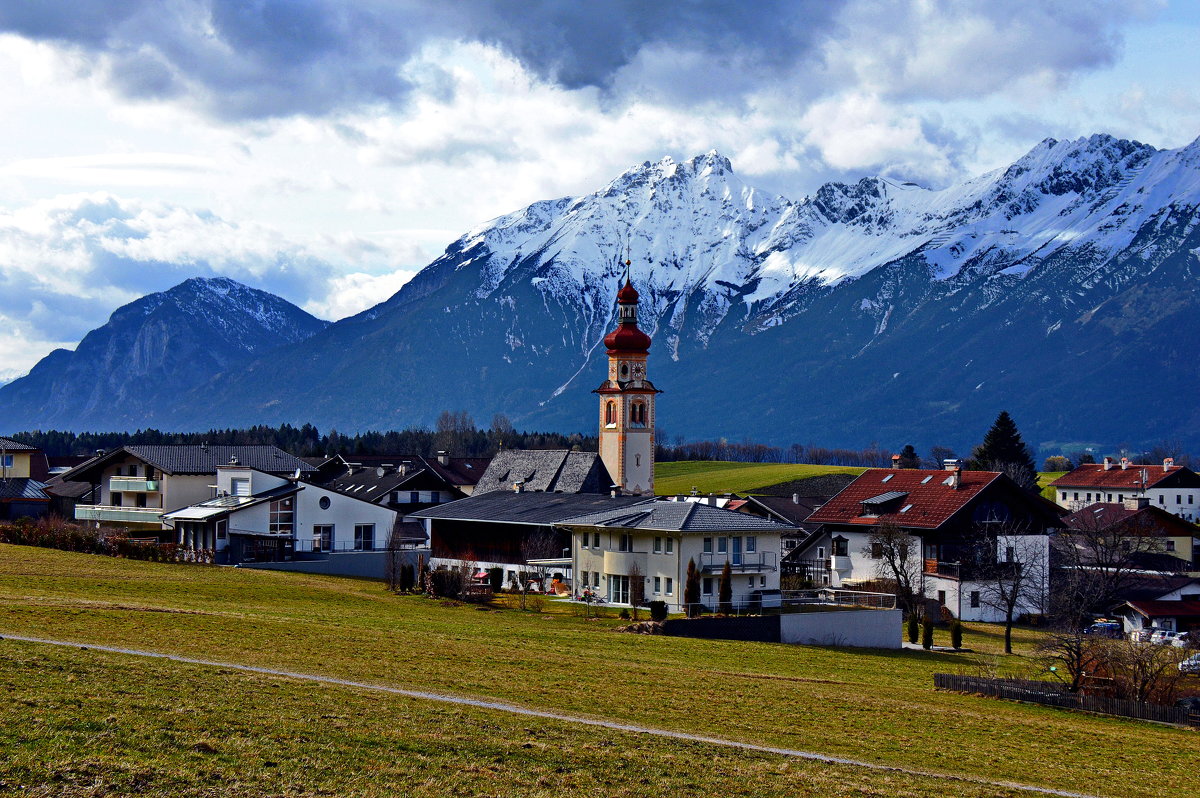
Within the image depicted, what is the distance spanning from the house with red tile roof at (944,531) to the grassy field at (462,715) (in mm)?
27191

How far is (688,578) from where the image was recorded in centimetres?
5728

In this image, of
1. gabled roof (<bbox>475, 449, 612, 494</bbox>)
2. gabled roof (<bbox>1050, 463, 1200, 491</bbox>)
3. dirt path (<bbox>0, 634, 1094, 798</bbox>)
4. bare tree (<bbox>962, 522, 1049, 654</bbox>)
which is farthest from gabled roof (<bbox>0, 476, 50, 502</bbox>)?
gabled roof (<bbox>1050, 463, 1200, 491</bbox>)

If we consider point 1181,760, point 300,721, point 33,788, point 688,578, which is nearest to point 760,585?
point 688,578

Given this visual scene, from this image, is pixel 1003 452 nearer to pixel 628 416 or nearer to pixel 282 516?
pixel 628 416

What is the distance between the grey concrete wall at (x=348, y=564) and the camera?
6981cm

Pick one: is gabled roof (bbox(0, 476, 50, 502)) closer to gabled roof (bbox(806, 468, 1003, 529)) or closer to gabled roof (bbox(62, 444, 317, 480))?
gabled roof (bbox(62, 444, 317, 480))

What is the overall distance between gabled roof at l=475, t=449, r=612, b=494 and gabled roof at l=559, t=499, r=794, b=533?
28.2 meters

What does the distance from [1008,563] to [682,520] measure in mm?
21453

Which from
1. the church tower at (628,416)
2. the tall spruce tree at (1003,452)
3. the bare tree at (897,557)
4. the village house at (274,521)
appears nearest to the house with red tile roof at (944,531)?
the bare tree at (897,557)

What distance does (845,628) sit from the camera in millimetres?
53906

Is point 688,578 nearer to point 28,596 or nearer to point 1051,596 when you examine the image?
point 1051,596

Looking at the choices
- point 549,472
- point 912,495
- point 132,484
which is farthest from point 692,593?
point 132,484

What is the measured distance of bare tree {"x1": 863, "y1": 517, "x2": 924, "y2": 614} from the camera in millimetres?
66375

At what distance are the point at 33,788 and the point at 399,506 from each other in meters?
76.0
